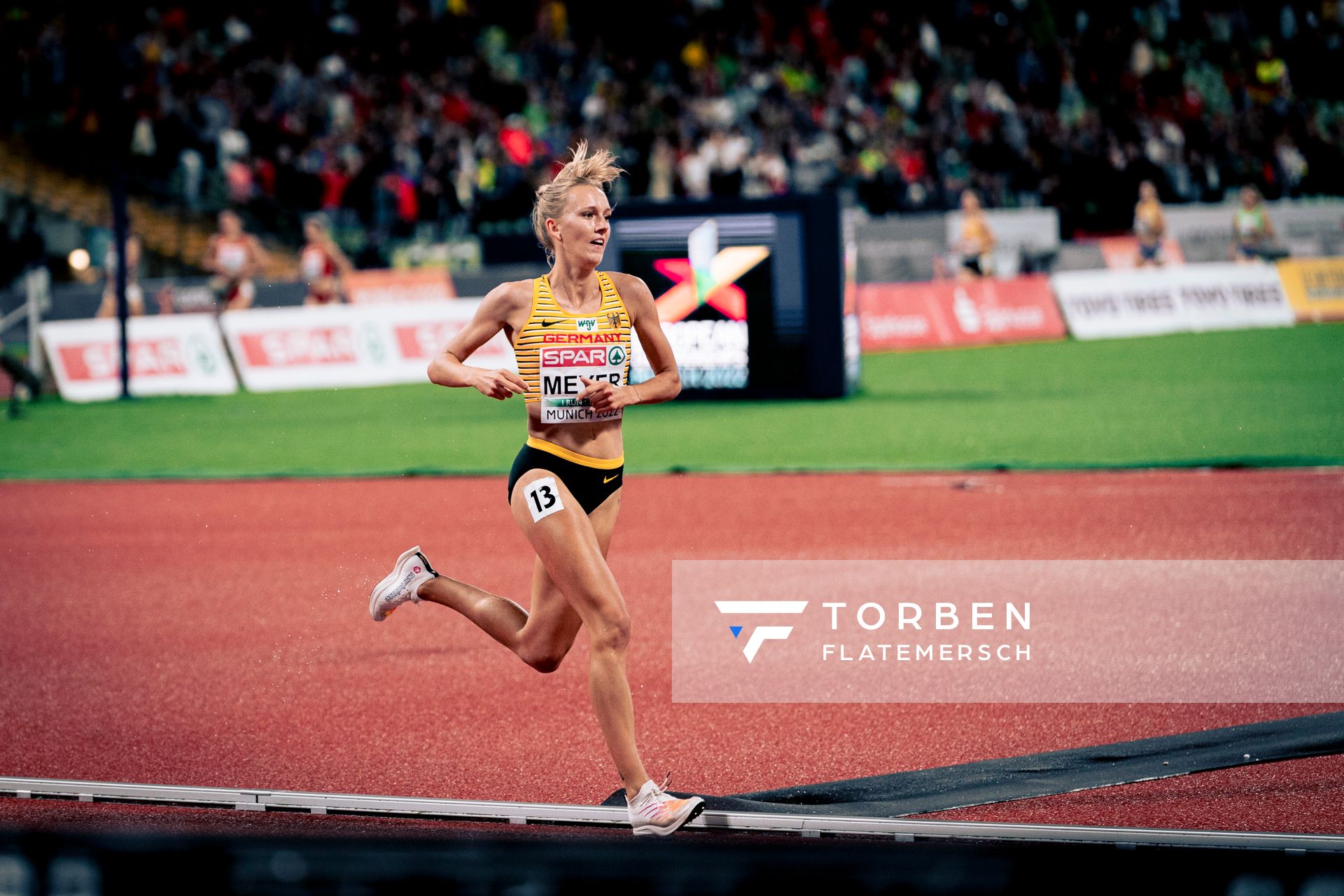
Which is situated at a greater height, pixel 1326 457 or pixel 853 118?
pixel 853 118

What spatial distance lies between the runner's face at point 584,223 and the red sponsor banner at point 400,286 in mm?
20404

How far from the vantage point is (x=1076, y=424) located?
1536 cm

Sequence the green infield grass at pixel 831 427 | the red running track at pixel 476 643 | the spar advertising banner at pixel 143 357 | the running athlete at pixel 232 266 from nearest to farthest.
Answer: the red running track at pixel 476 643 < the green infield grass at pixel 831 427 < the spar advertising banner at pixel 143 357 < the running athlete at pixel 232 266

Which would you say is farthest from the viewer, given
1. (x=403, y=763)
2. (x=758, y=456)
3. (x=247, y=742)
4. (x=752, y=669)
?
(x=758, y=456)

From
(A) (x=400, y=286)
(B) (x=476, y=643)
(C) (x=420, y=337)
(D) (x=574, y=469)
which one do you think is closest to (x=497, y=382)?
(D) (x=574, y=469)

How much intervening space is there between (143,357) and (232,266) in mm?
1783

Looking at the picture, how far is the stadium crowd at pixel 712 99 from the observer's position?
28.5 metres

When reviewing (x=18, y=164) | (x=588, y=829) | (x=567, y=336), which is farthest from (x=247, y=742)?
(x=18, y=164)

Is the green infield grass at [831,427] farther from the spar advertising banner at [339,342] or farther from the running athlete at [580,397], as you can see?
the running athlete at [580,397]

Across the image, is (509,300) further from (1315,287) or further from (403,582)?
(1315,287)

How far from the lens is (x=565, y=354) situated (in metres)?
4.50

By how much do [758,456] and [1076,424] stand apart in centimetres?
341

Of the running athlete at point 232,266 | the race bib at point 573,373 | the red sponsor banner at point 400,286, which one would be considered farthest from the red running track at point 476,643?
the red sponsor banner at point 400,286

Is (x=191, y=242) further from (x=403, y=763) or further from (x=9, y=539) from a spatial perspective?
(x=403, y=763)
